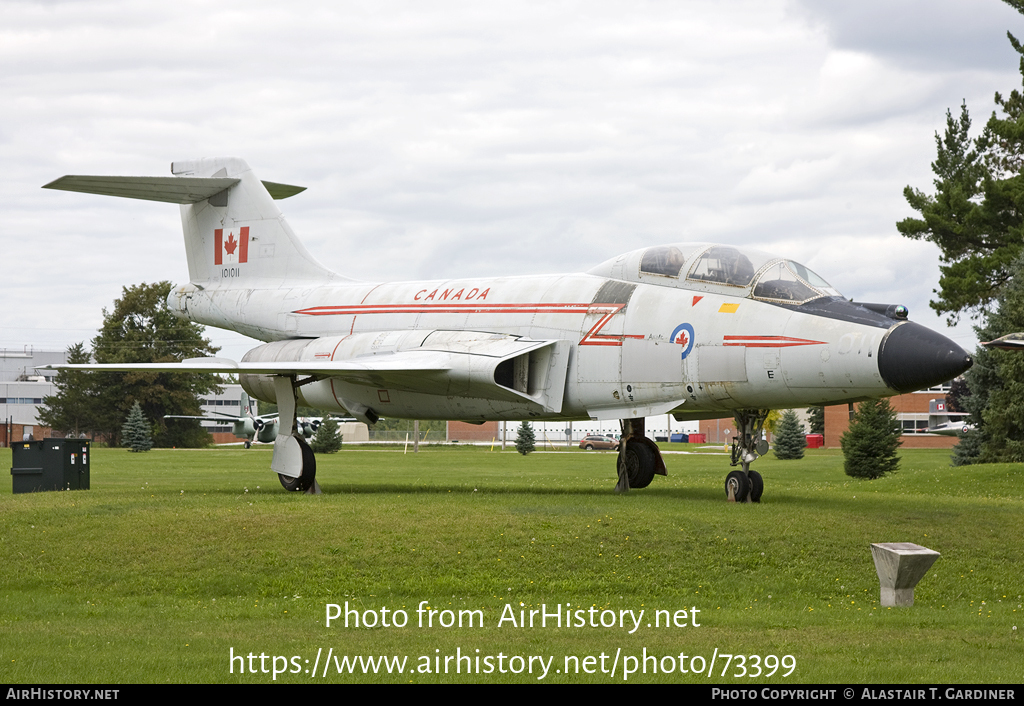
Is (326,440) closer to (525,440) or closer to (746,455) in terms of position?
(525,440)

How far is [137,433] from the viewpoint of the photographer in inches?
2350

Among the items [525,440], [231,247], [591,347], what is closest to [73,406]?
[525,440]

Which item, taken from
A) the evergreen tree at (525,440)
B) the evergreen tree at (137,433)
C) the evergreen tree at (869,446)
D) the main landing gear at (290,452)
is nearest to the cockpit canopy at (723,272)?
the main landing gear at (290,452)

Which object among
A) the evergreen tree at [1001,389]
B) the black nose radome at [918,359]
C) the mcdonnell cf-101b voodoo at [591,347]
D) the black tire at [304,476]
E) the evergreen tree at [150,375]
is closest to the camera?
the black nose radome at [918,359]

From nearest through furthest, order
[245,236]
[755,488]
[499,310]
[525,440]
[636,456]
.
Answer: [755,488], [499,310], [636,456], [245,236], [525,440]

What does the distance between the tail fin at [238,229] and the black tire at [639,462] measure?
7361 mm

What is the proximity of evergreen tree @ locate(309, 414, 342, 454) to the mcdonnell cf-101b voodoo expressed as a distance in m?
34.5

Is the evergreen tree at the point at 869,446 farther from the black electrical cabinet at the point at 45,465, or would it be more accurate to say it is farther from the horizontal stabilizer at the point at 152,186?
the black electrical cabinet at the point at 45,465

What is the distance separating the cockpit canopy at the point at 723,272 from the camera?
50.3ft

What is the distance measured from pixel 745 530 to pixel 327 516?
5.41 metres

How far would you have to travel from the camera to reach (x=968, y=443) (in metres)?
37.3

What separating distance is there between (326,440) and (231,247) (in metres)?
34.6

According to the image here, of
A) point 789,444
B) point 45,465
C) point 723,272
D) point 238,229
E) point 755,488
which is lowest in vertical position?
point 789,444
